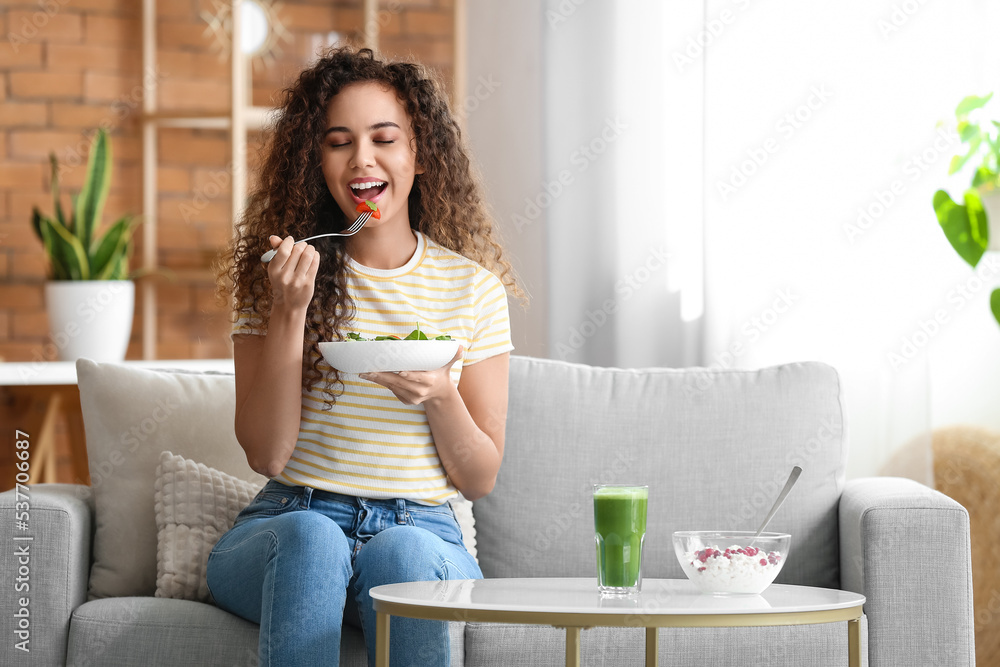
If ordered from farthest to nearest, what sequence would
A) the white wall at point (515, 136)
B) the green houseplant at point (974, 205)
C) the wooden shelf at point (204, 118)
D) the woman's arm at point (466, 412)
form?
the wooden shelf at point (204, 118) < the white wall at point (515, 136) < the green houseplant at point (974, 205) < the woman's arm at point (466, 412)

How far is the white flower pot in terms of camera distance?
309 centimetres

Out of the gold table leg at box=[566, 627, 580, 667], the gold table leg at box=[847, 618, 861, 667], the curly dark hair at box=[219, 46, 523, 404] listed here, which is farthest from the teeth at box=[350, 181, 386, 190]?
the gold table leg at box=[847, 618, 861, 667]

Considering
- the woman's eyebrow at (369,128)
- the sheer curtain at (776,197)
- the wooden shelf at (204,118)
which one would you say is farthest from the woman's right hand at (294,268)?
the wooden shelf at (204,118)

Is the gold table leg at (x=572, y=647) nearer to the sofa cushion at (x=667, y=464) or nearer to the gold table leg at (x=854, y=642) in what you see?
the gold table leg at (x=854, y=642)

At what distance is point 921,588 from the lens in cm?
164

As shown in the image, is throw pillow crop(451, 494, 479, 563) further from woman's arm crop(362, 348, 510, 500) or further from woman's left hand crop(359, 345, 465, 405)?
woman's left hand crop(359, 345, 465, 405)

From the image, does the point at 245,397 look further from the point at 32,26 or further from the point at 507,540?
the point at 32,26

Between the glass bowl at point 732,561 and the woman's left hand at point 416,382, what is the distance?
1.26 feet

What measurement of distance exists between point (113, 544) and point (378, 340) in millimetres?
752

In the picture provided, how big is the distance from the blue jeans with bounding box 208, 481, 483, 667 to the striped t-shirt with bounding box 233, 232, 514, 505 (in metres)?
0.03

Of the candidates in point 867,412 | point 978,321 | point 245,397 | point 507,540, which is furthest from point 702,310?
point 245,397

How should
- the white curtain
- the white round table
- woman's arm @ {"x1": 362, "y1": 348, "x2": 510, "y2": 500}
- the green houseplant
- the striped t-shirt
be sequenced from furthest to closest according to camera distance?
1. the white curtain
2. the green houseplant
3. the striped t-shirt
4. woman's arm @ {"x1": 362, "y1": 348, "x2": 510, "y2": 500}
5. the white round table

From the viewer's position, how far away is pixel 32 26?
355 centimetres

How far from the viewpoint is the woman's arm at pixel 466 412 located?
4.59 ft
